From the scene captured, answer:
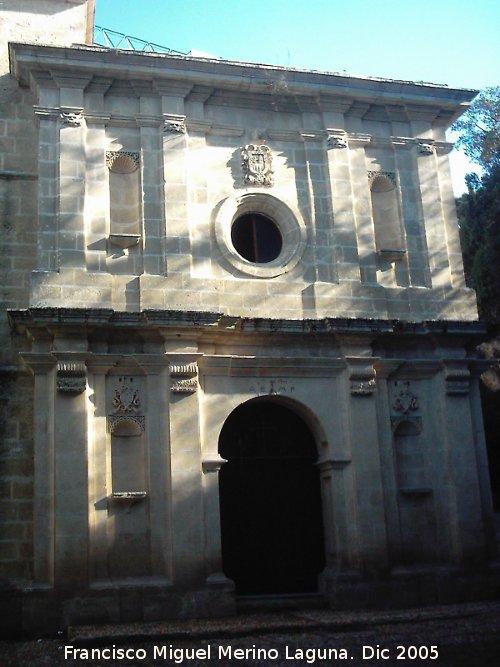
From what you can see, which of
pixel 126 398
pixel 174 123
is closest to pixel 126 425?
pixel 126 398

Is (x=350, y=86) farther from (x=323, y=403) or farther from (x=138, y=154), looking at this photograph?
(x=323, y=403)

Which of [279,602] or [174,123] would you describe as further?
[174,123]

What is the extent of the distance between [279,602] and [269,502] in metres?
1.67

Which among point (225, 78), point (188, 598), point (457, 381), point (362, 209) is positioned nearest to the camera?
point (188, 598)

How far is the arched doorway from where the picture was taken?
46.7 ft

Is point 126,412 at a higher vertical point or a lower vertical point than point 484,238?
lower

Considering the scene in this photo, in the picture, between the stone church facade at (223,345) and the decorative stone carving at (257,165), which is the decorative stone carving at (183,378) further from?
the decorative stone carving at (257,165)

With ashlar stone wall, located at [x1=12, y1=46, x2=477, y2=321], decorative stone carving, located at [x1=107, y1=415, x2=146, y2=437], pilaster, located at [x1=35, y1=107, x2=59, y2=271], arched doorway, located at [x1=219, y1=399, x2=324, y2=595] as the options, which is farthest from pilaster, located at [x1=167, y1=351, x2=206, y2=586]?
pilaster, located at [x1=35, y1=107, x2=59, y2=271]

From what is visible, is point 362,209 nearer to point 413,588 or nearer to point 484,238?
point 484,238

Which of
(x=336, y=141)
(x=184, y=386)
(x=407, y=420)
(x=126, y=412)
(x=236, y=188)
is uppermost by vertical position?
(x=336, y=141)

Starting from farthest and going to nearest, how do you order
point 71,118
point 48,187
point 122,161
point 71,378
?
point 122,161, point 71,118, point 48,187, point 71,378

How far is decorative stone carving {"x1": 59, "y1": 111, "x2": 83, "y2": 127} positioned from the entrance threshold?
8.44 metres

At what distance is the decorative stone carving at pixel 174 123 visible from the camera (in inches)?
594

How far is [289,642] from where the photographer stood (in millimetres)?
11328
